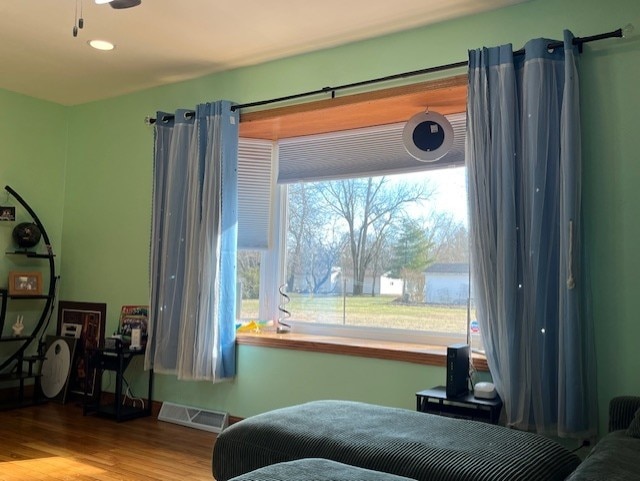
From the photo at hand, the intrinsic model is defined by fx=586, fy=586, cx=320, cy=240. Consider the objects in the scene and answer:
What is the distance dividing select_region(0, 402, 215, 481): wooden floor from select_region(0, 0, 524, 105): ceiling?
2.53m

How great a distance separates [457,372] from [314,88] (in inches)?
78.6

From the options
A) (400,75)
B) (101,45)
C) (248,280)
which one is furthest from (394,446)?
(101,45)

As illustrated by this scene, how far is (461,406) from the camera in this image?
2889mm

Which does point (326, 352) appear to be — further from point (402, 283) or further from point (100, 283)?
point (100, 283)

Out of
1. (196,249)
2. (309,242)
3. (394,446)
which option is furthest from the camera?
(309,242)

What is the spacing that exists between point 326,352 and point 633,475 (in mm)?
2178

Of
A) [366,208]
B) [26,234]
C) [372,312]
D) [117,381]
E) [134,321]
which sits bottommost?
[117,381]

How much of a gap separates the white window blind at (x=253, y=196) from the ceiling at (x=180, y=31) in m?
0.62

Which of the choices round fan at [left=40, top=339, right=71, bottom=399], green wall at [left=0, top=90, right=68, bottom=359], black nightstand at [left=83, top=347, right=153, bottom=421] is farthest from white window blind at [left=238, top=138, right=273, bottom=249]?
green wall at [left=0, top=90, right=68, bottom=359]

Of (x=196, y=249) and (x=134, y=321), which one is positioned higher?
(x=196, y=249)

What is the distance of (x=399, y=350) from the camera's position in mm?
3379

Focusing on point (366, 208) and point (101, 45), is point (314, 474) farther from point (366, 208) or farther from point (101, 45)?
point (101, 45)

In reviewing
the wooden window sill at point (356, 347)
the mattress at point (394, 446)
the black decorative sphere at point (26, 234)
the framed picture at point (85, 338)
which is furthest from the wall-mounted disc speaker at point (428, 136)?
the black decorative sphere at point (26, 234)

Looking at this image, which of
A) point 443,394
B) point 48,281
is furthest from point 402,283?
point 48,281
